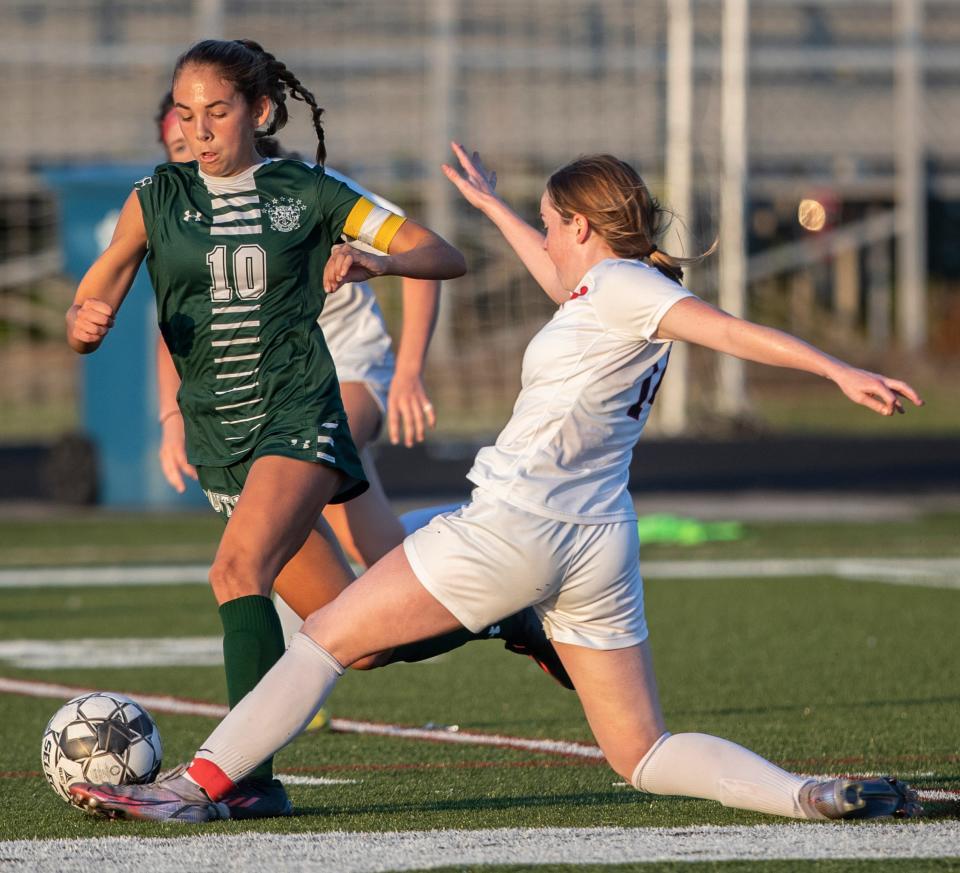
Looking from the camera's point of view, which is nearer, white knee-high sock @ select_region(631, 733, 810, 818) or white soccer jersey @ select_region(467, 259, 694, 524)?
white soccer jersey @ select_region(467, 259, 694, 524)

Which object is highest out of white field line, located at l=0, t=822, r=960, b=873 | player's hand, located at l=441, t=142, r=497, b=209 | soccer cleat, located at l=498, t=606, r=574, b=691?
player's hand, located at l=441, t=142, r=497, b=209

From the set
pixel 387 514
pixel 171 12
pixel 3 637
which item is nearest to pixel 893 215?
pixel 171 12

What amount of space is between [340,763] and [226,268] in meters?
1.80

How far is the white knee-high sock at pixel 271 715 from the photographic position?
4.44 metres

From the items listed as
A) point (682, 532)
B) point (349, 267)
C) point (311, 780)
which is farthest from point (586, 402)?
point (682, 532)

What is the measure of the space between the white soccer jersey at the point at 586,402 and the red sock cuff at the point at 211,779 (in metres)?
0.93

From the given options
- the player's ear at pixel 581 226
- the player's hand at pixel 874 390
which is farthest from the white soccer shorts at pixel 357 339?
the player's hand at pixel 874 390

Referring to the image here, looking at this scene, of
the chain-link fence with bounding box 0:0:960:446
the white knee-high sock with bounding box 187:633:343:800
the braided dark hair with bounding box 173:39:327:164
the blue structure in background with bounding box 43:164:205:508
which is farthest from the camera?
the chain-link fence with bounding box 0:0:960:446

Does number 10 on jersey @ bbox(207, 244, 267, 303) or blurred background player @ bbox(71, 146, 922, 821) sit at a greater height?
number 10 on jersey @ bbox(207, 244, 267, 303)

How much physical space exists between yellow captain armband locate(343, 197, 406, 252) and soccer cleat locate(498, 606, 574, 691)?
1.06 m

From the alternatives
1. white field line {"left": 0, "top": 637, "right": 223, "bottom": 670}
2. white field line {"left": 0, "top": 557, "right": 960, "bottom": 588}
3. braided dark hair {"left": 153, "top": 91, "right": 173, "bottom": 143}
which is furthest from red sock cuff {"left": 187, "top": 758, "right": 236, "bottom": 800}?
white field line {"left": 0, "top": 557, "right": 960, "bottom": 588}

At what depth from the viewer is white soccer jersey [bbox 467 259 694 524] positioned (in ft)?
14.4

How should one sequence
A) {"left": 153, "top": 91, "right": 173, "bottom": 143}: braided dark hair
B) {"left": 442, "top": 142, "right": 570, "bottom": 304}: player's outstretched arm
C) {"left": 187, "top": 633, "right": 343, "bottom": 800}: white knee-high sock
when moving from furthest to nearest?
{"left": 153, "top": 91, "right": 173, "bottom": 143}: braided dark hair, {"left": 442, "top": 142, "right": 570, "bottom": 304}: player's outstretched arm, {"left": 187, "top": 633, "right": 343, "bottom": 800}: white knee-high sock

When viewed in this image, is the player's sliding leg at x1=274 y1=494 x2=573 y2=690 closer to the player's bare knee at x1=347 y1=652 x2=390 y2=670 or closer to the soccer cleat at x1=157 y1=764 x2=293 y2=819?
the player's bare knee at x1=347 y1=652 x2=390 y2=670
